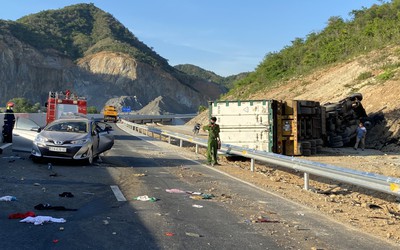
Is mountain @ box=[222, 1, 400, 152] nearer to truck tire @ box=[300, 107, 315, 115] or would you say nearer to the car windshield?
truck tire @ box=[300, 107, 315, 115]

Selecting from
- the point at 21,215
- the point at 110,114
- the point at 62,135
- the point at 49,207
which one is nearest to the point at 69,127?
the point at 62,135

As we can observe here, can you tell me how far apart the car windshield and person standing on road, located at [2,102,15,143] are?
537cm

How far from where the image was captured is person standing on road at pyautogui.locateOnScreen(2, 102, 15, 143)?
18.1 meters

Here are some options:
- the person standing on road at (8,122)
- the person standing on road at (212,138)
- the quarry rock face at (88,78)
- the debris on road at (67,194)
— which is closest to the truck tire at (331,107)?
the person standing on road at (212,138)

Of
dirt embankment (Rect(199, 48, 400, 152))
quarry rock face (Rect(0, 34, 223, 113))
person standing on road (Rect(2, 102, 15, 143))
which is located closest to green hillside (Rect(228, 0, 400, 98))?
dirt embankment (Rect(199, 48, 400, 152))

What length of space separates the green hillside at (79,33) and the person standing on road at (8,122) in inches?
3698

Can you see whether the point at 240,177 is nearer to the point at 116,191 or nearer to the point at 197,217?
the point at 116,191

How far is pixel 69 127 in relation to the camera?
44.8 feet

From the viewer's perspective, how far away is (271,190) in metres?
10.0

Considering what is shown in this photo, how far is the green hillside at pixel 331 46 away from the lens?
39.8 meters

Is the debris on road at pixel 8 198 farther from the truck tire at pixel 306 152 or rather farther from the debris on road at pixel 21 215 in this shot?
the truck tire at pixel 306 152

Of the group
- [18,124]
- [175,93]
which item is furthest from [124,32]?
[18,124]

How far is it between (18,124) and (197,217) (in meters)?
10.1

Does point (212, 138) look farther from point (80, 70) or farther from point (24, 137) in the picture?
point (80, 70)
